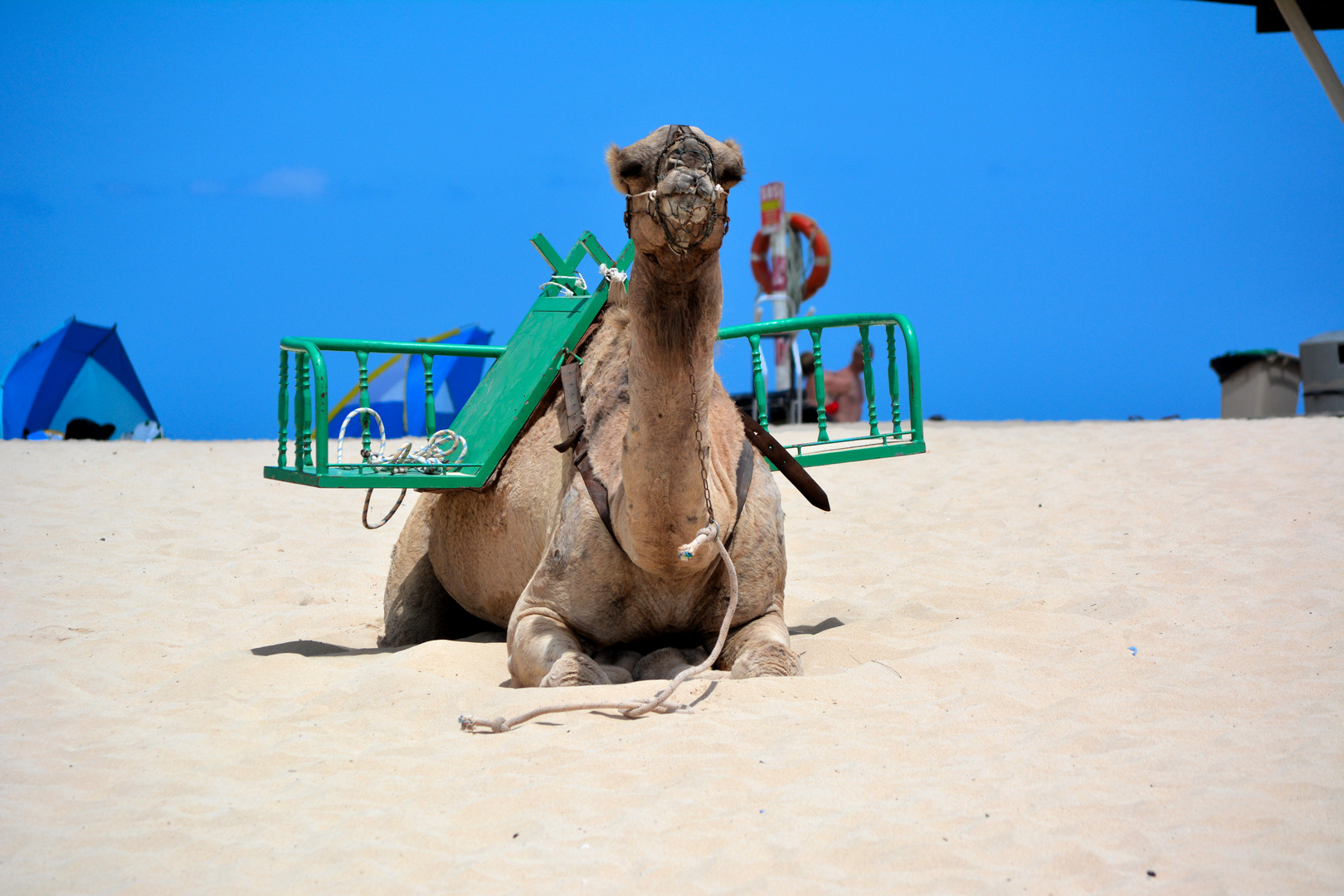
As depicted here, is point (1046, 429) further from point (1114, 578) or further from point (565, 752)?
point (565, 752)

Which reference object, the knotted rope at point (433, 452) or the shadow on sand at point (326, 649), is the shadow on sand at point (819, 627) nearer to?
the shadow on sand at point (326, 649)

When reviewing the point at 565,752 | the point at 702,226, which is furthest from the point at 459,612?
the point at 702,226

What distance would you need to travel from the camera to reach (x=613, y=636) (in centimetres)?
398

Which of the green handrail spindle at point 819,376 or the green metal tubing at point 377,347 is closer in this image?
the green metal tubing at point 377,347

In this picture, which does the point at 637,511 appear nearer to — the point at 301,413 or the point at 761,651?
the point at 761,651

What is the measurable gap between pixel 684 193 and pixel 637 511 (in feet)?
3.51

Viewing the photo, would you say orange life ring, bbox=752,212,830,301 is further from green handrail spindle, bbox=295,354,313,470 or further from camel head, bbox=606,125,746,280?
camel head, bbox=606,125,746,280

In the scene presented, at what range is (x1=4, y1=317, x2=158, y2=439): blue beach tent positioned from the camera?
1648cm

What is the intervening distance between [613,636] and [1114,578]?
3406 mm

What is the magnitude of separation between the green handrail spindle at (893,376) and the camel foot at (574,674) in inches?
88.5

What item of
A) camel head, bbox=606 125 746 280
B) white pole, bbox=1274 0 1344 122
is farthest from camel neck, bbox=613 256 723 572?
white pole, bbox=1274 0 1344 122

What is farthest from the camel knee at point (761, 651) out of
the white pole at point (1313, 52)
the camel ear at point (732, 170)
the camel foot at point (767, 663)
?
the white pole at point (1313, 52)

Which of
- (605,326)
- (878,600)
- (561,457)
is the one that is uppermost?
(605,326)

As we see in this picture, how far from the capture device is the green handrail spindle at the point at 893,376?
5281 mm
